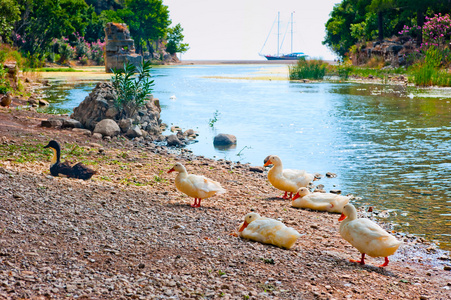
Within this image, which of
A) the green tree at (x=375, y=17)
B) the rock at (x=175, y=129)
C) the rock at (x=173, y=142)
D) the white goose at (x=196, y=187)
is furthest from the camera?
the green tree at (x=375, y=17)

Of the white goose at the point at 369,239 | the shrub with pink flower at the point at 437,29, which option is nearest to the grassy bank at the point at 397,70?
the shrub with pink flower at the point at 437,29

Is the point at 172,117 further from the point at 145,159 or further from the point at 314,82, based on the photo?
the point at 314,82

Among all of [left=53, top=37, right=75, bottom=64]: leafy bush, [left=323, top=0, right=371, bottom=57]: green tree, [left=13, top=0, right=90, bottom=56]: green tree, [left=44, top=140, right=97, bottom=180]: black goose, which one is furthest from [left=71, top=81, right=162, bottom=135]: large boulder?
[left=323, top=0, right=371, bottom=57]: green tree

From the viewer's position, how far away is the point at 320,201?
8.38 meters

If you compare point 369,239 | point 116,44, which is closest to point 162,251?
point 369,239

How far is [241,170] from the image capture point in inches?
460

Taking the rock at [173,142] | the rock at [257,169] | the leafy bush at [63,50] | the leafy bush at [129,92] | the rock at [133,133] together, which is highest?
the leafy bush at [63,50]

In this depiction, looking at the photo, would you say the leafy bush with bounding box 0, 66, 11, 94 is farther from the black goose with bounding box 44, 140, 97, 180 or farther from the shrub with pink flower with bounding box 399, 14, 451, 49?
the shrub with pink flower with bounding box 399, 14, 451, 49

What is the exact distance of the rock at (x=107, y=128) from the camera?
13.8 metres

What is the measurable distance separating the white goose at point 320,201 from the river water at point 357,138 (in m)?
0.82

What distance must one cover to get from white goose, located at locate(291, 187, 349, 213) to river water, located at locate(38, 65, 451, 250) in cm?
82

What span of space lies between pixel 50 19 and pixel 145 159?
42.9 metres

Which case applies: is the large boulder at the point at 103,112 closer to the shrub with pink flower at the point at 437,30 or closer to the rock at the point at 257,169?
the rock at the point at 257,169

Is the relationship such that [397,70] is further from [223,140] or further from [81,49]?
[81,49]
